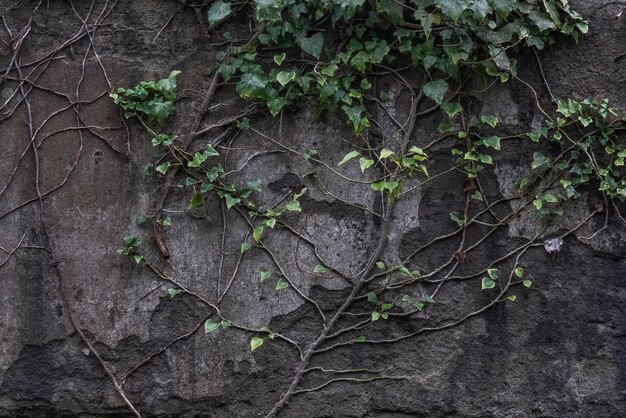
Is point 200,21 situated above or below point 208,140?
above

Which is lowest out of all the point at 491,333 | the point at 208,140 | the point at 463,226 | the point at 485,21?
the point at 491,333

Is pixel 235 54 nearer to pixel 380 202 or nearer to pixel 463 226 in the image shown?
pixel 380 202

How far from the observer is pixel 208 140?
9.48 ft

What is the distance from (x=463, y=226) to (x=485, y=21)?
0.67 metres

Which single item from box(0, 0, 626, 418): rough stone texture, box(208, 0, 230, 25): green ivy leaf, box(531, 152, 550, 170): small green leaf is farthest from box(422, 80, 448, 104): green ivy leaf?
box(208, 0, 230, 25): green ivy leaf

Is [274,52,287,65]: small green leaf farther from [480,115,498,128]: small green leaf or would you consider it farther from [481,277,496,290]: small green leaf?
[481,277,496,290]: small green leaf

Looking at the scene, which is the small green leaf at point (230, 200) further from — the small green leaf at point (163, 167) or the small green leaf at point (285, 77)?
the small green leaf at point (285, 77)

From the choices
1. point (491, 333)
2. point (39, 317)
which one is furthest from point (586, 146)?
point (39, 317)

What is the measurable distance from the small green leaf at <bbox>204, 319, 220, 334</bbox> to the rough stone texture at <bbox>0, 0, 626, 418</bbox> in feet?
0.10

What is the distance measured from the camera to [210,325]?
279cm

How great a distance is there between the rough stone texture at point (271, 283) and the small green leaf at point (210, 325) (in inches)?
1.2

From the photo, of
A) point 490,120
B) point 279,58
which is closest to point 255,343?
point 279,58

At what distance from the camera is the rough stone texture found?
2785mm

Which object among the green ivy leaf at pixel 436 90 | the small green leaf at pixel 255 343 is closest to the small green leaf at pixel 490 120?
the green ivy leaf at pixel 436 90
